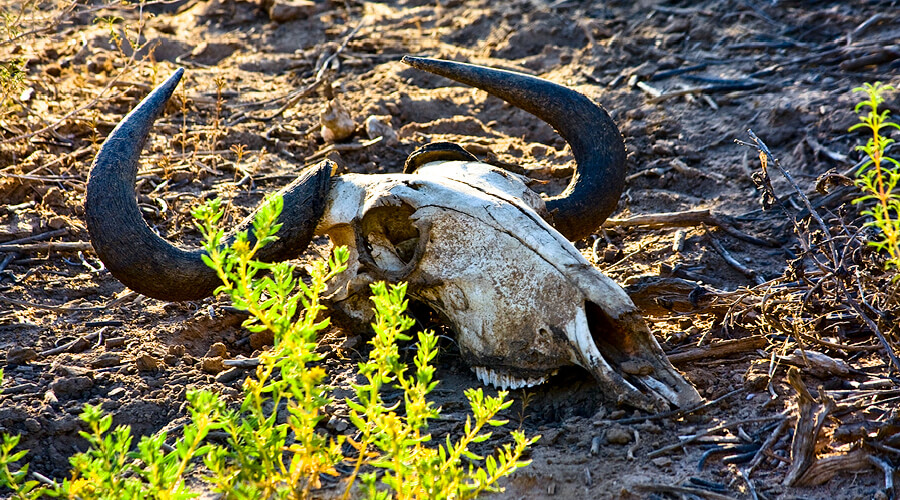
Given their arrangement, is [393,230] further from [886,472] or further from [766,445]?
[886,472]

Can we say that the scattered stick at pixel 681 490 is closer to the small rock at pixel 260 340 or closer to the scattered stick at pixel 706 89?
the small rock at pixel 260 340

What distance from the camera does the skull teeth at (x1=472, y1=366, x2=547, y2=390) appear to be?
3721 mm

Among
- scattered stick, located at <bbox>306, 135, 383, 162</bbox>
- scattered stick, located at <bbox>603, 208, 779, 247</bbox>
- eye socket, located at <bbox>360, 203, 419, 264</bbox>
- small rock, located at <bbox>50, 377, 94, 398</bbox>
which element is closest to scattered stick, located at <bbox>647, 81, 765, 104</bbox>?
scattered stick, located at <bbox>603, 208, 779, 247</bbox>

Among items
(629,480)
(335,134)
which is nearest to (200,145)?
(335,134)

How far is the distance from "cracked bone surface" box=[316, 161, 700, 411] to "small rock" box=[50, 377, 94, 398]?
1.18 m

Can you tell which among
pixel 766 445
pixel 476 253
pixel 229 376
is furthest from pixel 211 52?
pixel 766 445

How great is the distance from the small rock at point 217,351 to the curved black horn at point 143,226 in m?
0.37

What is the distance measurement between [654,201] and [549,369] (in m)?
2.71

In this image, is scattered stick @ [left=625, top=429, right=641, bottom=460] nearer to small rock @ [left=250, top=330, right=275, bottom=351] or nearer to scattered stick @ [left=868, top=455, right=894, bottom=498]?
scattered stick @ [left=868, top=455, right=894, bottom=498]

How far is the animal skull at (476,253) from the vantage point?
358 centimetres

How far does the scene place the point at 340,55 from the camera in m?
8.77

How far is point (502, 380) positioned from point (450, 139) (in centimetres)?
334

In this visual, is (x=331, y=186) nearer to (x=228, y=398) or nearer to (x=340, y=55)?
(x=228, y=398)

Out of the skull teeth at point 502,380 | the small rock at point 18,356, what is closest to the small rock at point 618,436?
the skull teeth at point 502,380
